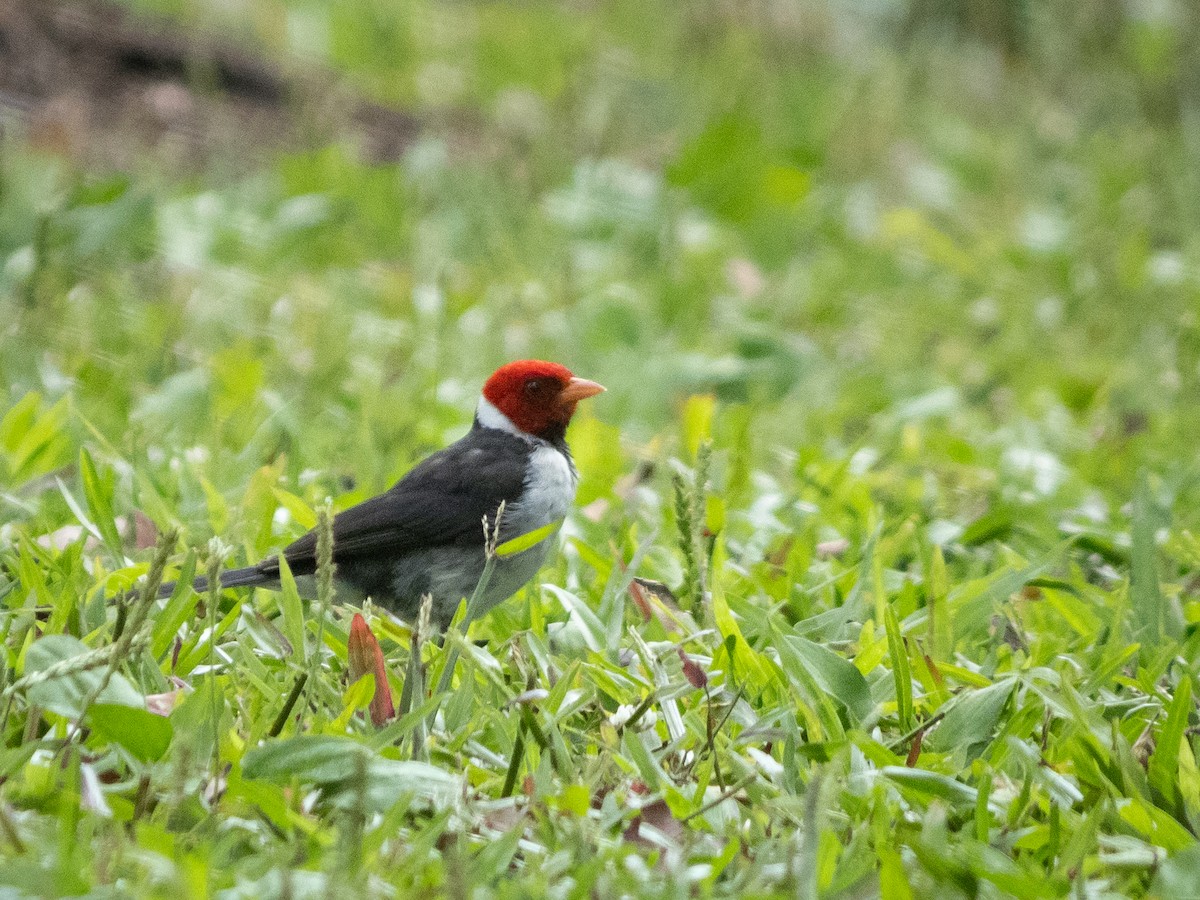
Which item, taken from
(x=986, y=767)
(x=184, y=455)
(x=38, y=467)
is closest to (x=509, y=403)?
(x=184, y=455)

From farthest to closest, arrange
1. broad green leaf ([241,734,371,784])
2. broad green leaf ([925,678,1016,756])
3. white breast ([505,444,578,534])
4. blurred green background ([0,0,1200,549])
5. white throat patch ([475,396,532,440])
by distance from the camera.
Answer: blurred green background ([0,0,1200,549]) < white throat patch ([475,396,532,440]) < white breast ([505,444,578,534]) < broad green leaf ([925,678,1016,756]) < broad green leaf ([241,734,371,784])

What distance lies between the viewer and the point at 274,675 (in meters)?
2.57

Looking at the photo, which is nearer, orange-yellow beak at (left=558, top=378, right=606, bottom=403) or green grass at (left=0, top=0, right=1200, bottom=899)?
green grass at (left=0, top=0, right=1200, bottom=899)

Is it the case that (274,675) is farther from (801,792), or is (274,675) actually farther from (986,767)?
(986,767)

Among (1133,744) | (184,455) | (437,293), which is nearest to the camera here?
(1133,744)

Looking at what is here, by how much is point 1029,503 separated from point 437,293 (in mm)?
2512

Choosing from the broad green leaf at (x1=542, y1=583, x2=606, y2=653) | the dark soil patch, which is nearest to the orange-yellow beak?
the broad green leaf at (x1=542, y1=583, x2=606, y2=653)

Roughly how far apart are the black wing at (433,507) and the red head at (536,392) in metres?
0.17

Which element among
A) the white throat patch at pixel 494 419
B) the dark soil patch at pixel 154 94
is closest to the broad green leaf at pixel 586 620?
the white throat patch at pixel 494 419

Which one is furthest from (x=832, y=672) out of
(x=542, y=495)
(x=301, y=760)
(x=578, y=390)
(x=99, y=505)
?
(x=99, y=505)

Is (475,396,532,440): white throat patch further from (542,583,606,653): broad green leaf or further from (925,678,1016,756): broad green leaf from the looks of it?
(925,678,1016,756): broad green leaf

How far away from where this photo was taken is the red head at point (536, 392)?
379 centimetres

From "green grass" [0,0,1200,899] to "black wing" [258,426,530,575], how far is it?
137 millimetres

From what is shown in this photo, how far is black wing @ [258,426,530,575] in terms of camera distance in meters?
3.31
